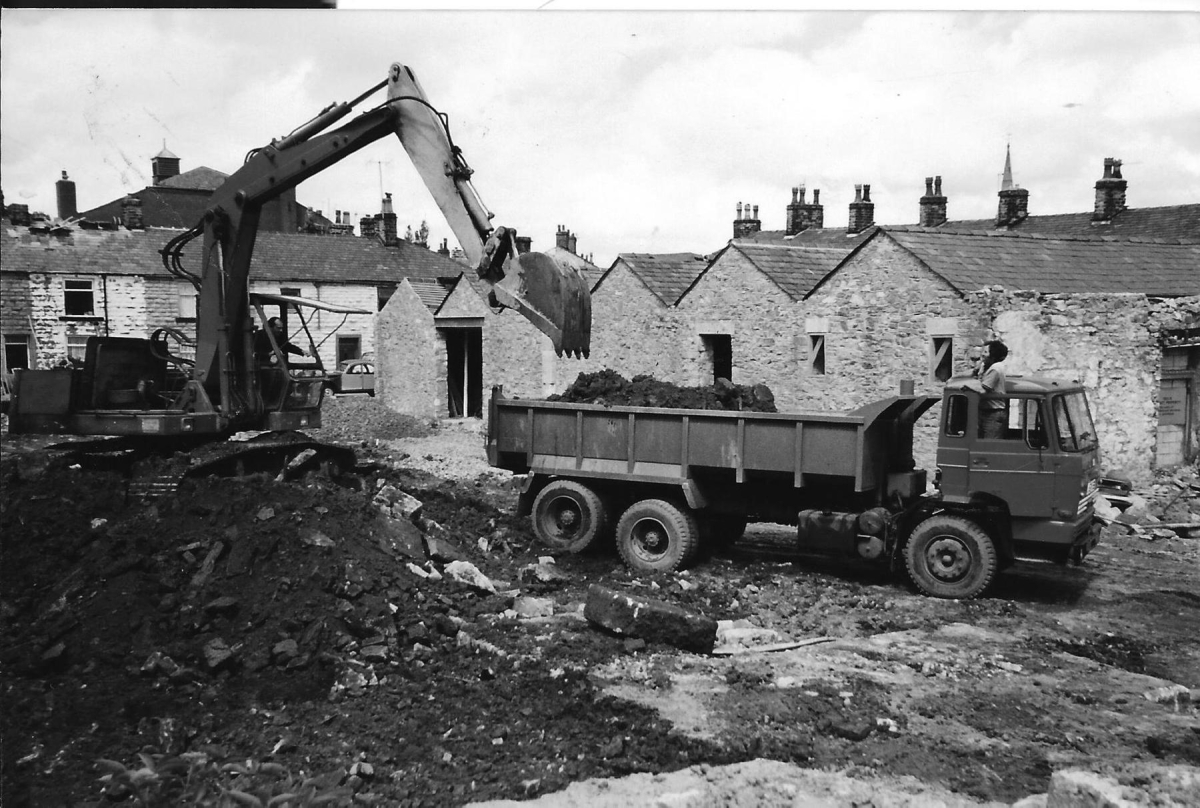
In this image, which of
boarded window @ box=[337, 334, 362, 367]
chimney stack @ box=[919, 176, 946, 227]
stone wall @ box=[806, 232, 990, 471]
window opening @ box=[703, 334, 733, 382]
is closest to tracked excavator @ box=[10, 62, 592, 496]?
stone wall @ box=[806, 232, 990, 471]

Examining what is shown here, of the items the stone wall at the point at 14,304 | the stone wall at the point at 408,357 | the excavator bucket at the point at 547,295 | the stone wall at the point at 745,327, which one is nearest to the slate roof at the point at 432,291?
the stone wall at the point at 408,357

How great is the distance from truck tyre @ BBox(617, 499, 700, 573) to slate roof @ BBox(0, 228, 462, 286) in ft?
37.9

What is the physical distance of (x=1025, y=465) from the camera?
344 inches

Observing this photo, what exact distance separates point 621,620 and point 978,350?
792 centimetres

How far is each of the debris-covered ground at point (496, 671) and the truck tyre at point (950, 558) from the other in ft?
0.76

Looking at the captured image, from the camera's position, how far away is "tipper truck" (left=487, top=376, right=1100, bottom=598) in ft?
28.8

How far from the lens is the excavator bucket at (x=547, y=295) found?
8.20 meters

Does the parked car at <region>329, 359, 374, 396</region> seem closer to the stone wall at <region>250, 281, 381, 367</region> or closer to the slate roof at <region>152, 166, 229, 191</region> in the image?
A: the slate roof at <region>152, 166, 229, 191</region>

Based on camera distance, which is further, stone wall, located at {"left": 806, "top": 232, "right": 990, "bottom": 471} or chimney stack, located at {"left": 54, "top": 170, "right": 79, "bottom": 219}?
stone wall, located at {"left": 806, "top": 232, "right": 990, "bottom": 471}

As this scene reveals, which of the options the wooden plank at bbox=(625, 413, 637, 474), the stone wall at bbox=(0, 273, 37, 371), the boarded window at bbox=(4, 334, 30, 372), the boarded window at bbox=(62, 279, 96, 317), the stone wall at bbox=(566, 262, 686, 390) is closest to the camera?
the wooden plank at bbox=(625, 413, 637, 474)

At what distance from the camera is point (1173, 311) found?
13.2 m

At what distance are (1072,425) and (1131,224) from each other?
54.5 ft

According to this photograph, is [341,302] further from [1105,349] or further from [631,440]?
[1105,349]

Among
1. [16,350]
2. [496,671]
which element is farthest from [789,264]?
[16,350]
